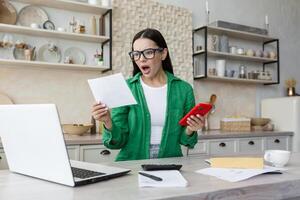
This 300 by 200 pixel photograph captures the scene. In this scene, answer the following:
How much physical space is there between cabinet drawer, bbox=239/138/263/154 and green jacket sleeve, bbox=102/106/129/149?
1.96 m

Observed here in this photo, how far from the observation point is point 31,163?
1.08 m

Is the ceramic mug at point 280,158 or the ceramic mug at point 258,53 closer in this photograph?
the ceramic mug at point 280,158

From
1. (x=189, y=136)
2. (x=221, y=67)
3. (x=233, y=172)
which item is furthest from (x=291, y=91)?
(x=233, y=172)

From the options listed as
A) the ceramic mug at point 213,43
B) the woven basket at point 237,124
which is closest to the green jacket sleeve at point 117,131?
the woven basket at point 237,124

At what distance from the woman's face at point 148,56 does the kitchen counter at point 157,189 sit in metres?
0.66

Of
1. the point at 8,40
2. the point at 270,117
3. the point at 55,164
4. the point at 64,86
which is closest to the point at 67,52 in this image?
the point at 64,86

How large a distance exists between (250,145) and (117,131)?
2.20 meters

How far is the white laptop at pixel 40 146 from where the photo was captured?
91 cm

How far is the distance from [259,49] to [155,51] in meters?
3.04

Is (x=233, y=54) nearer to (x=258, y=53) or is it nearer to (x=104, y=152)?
(x=258, y=53)

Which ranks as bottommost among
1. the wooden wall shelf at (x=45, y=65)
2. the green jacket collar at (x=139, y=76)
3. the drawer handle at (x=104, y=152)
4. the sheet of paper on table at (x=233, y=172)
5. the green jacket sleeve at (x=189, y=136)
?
the drawer handle at (x=104, y=152)

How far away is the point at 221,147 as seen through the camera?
10.7 feet

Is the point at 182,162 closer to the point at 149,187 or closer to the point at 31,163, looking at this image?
the point at 149,187

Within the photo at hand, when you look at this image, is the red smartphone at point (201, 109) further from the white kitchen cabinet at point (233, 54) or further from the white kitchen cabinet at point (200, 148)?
the white kitchen cabinet at point (233, 54)
